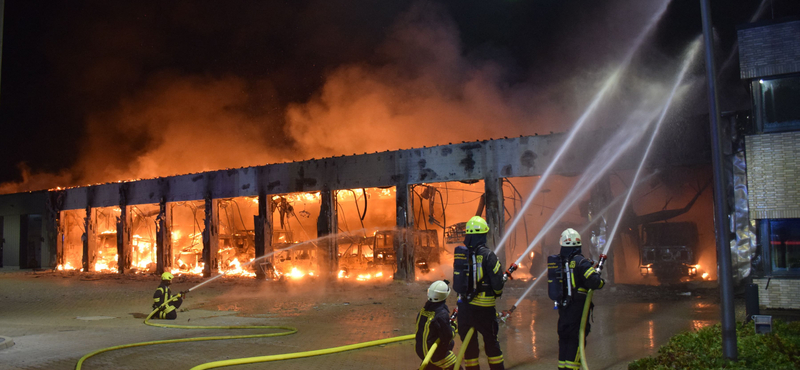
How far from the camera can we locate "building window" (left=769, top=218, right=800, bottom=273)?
12406mm

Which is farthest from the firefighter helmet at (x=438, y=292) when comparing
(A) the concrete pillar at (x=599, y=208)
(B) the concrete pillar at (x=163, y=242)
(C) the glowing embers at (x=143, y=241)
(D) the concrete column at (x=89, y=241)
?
(D) the concrete column at (x=89, y=241)

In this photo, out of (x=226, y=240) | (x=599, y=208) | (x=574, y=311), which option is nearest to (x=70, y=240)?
(x=226, y=240)

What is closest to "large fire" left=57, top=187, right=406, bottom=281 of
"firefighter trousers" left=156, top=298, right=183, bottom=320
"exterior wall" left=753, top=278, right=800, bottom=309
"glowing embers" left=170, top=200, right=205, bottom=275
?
"glowing embers" left=170, top=200, right=205, bottom=275

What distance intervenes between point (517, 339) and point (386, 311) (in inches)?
186

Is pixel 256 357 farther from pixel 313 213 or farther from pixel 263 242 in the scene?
pixel 313 213

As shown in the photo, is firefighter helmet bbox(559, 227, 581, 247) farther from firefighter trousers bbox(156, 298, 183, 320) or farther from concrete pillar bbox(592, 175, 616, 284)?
concrete pillar bbox(592, 175, 616, 284)

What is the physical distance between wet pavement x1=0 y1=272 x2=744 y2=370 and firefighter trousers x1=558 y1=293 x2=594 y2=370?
3.59 feet

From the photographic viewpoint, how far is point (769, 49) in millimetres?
12664

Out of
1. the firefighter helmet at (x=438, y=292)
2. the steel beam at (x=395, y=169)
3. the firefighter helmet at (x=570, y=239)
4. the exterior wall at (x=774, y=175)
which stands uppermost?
the steel beam at (x=395, y=169)

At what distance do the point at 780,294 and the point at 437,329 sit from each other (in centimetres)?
1170

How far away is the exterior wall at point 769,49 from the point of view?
12384 mm

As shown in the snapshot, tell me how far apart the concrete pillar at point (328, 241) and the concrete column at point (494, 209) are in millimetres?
7067

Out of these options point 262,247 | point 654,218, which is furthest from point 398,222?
point 654,218

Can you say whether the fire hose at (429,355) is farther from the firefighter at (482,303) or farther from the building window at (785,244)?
the building window at (785,244)
